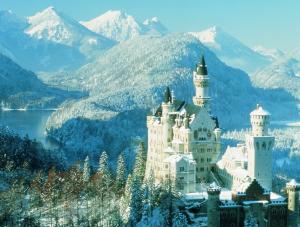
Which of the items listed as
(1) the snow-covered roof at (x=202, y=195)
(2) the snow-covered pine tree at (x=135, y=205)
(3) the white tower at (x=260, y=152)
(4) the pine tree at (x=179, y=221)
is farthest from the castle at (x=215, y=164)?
(2) the snow-covered pine tree at (x=135, y=205)

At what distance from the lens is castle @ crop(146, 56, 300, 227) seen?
111 meters

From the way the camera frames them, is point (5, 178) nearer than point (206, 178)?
No

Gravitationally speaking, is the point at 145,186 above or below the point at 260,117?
below

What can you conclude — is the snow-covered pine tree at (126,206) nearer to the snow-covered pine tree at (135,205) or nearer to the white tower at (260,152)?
the snow-covered pine tree at (135,205)

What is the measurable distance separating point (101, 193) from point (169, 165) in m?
14.6

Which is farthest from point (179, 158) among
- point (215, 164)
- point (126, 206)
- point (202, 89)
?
point (202, 89)

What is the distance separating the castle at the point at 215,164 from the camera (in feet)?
366

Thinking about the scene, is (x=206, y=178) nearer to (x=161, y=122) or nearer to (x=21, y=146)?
(x=161, y=122)

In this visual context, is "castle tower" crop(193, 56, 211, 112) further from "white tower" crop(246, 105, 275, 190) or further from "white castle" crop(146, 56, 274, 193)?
"white tower" crop(246, 105, 275, 190)

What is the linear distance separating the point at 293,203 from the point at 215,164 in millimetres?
23721

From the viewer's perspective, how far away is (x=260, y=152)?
121 metres

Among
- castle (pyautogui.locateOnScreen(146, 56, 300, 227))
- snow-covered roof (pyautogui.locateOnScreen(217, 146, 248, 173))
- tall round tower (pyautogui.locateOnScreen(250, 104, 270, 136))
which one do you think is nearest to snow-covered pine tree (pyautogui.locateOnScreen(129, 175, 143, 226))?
castle (pyautogui.locateOnScreen(146, 56, 300, 227))

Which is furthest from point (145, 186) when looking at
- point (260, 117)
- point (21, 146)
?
point (21, 146)

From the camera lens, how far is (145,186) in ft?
386
